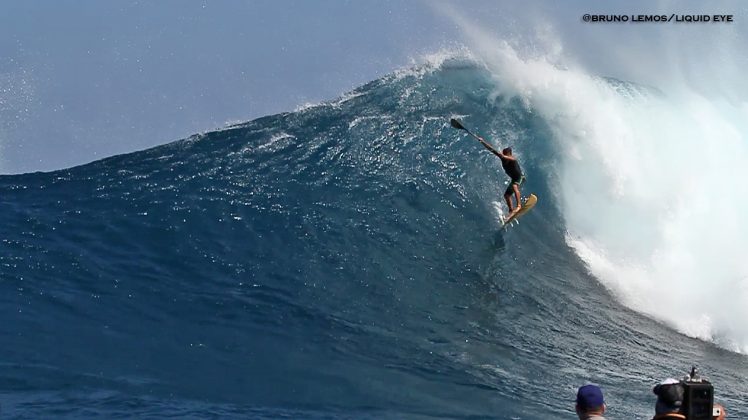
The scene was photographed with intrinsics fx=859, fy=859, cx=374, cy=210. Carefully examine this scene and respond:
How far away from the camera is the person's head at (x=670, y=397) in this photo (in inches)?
150

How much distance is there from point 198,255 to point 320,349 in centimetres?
284

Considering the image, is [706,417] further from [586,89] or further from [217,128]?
[586,89]

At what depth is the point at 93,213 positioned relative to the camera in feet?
39.3

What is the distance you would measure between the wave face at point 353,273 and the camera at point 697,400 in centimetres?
394

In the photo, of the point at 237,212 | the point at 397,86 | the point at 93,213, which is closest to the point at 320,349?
the point at 237,212

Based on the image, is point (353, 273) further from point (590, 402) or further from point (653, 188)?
point (590, 402)

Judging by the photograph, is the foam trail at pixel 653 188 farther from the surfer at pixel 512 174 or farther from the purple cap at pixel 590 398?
the purple cap at pixel 590 398

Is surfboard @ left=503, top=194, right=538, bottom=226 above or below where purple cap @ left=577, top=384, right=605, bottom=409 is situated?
above

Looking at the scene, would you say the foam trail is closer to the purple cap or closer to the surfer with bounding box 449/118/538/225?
the surfer with bounding box 449/118/538/225

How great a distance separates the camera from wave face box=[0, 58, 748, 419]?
7996 mm

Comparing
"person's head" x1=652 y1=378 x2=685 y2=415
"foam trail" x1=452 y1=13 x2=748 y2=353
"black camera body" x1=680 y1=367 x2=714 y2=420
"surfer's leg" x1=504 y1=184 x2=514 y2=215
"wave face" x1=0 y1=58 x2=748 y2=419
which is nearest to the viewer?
"black camera body" x1=680 y1=367 x2=714 y2=420

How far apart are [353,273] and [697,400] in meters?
7.45

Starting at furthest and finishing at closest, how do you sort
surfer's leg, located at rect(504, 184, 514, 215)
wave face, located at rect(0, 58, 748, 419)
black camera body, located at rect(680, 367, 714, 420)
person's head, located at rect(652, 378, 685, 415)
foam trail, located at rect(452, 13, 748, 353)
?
surfer's leg, located at rect(504, 184, 514, 215)
foam trail, located at rect(452, 13, 748, 353)
wave face, located at rect(0, 58, 748, 419)
person's head, located at rect(652, 378, 685, 415)
black camera body, located at rect(680, 367, 714, 420)

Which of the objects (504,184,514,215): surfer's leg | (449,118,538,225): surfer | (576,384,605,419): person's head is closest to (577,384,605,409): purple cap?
(576,384,605,419): person's head
